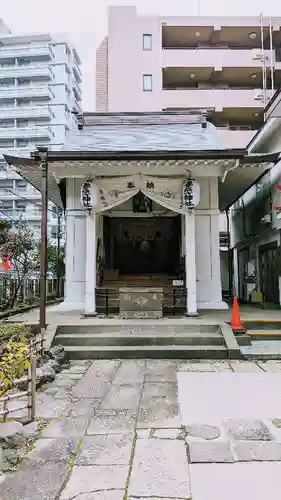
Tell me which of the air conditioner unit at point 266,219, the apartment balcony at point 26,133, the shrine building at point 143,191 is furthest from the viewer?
the apartment balcony at point 26,133

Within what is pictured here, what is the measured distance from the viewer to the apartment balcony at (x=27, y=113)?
160 feet

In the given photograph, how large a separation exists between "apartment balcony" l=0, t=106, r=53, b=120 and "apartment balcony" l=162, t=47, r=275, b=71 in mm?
28474

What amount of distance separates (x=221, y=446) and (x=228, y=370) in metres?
2.78

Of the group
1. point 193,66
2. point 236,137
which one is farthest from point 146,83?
point 236,137

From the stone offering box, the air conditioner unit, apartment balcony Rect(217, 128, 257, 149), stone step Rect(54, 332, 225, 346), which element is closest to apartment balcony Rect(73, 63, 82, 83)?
apartment balcony Rect(217, 128, 257, 149)

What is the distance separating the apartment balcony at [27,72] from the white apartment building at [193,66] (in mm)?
28426

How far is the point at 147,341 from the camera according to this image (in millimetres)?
7223

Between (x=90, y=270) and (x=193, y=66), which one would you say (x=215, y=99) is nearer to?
(x=193, y=66)

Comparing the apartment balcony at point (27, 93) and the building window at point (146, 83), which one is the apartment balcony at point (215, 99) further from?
the apartment balcony at point (27, 93)

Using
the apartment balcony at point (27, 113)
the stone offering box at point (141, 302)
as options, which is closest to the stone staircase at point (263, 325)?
the stone offering box at point (141, 302)

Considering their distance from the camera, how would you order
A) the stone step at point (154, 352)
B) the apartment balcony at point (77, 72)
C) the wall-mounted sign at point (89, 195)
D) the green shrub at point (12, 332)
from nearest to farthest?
the green shrub at point (12, 332)
the stone step at point (154, 352)
the wall-mounted sign at point (89, 195)
the apartment balcony at point (77, 72)

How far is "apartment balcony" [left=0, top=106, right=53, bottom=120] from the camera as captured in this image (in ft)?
160

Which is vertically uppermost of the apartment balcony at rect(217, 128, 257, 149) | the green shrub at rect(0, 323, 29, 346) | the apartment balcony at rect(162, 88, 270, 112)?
the apartment balcony at rect(162, 88, 270, 112)

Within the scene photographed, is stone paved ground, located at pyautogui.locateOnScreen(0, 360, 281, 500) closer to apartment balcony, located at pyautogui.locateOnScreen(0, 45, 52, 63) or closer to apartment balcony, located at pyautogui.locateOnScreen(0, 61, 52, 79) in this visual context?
apartment balcony, located at pyautogui.locateOnScreen(0, 61, 52, 79)
